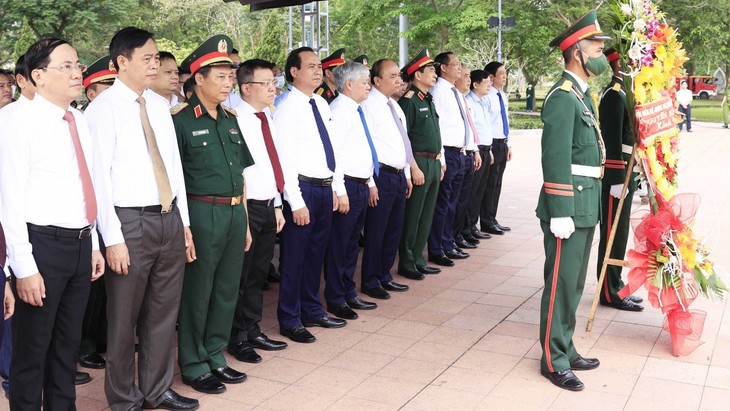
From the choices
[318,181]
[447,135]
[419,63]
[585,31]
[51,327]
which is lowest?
[51,327]

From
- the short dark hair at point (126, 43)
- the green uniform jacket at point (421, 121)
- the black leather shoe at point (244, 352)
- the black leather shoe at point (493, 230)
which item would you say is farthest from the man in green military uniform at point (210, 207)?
the black leather shoe at point (493, 230)

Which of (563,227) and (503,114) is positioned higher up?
(503,114)

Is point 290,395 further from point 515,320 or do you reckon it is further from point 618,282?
point 618,282

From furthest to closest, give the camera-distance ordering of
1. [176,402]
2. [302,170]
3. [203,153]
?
[302,170] → [203,153] → [176,402]

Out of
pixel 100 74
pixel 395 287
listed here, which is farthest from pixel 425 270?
pixel 100 74

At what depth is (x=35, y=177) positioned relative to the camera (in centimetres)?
304

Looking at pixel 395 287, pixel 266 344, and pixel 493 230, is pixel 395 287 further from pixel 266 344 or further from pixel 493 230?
pixel 493 230

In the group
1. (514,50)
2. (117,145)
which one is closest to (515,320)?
(117,145)

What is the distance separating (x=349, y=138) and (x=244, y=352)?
1694mm

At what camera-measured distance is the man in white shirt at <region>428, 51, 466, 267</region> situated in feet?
23.1

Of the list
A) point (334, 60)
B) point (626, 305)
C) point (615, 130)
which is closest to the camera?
point (615, 130)

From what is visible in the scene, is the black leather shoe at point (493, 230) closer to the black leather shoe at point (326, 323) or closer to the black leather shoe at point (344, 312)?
the black leather shoe at point (344, 312)

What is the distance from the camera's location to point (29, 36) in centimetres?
2597

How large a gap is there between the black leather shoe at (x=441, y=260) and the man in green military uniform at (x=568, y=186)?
2.76 meters
